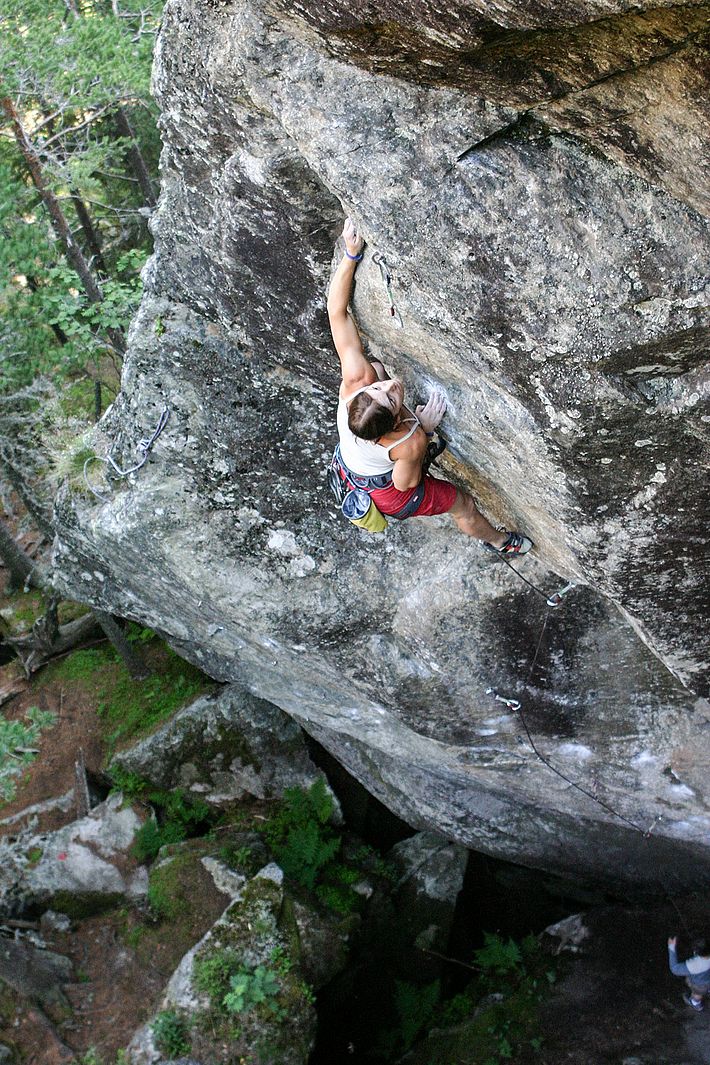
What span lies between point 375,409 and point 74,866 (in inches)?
397

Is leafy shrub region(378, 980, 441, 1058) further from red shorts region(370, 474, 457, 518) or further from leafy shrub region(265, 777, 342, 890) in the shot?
red shorts region(370, 474, 457, 518)

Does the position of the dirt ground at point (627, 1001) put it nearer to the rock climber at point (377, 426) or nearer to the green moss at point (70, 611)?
the rock climber at point (377, 426)

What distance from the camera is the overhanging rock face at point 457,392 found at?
12.2ft

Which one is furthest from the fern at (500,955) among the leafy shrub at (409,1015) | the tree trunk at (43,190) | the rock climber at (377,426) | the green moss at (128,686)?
the tree trunk at (43,190)

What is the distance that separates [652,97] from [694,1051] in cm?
1000

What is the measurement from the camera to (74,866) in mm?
12305

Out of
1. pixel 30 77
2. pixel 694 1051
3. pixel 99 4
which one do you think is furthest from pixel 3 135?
pixel 694 1051

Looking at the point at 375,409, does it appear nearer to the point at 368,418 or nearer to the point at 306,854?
the point at 368,418

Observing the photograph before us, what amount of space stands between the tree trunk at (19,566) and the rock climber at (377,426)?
37.3 ft

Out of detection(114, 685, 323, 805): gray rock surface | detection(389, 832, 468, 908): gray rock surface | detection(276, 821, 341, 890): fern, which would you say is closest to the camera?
detection(276, 821, 341, 890): fern

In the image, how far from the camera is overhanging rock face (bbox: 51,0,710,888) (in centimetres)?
371

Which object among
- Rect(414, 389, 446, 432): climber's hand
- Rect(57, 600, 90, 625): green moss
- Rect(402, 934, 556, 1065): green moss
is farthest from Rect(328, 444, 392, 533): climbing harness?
Rect(57, 600, 90, 625): green moss

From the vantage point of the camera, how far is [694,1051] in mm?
9344

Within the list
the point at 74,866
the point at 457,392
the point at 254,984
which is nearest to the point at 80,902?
the point at 74,866
